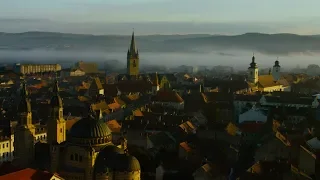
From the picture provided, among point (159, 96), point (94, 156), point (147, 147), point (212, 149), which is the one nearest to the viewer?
point (94, 156)

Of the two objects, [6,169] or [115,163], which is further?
[115,163]

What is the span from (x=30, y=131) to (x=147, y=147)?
40.2 feet

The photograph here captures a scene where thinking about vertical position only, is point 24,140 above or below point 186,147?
above

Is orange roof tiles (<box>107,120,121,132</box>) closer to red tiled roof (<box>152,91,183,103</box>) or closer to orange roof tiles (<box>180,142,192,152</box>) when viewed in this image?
orange roof tiles (<box>180,142,192,152</box>)

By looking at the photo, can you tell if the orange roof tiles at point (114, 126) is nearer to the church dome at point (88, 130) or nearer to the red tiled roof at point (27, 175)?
the church dome at point (88, 130)

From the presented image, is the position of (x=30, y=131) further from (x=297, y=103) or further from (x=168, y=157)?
(x=297, y=103)

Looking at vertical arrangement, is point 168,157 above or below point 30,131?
below

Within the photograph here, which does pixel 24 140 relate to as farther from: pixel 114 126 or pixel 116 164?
pixel 114 126

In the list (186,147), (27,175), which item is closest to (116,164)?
(27,175)

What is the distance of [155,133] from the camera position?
52.8m

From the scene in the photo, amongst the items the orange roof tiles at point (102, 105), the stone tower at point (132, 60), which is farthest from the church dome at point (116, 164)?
the stone tower at point (132, 60)

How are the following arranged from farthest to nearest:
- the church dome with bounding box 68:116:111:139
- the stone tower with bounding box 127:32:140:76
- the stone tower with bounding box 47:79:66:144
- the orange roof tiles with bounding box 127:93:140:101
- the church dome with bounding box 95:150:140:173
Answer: the stone tower with bounding box 127:32:140:76, the orange roof tiles with bounding box 127:93:140:101, the stone tower with bounding box 47:79:66:144, the church dome with bounding box 68:116:111:139, the church dome with bounding box 95:150:140:173

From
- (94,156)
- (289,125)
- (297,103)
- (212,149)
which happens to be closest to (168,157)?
(212,149)

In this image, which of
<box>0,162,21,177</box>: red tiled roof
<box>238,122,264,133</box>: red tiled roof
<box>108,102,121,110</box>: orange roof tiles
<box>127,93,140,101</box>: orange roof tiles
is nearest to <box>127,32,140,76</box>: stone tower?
<box>127,93,140,101</box>: orange roof tiles
